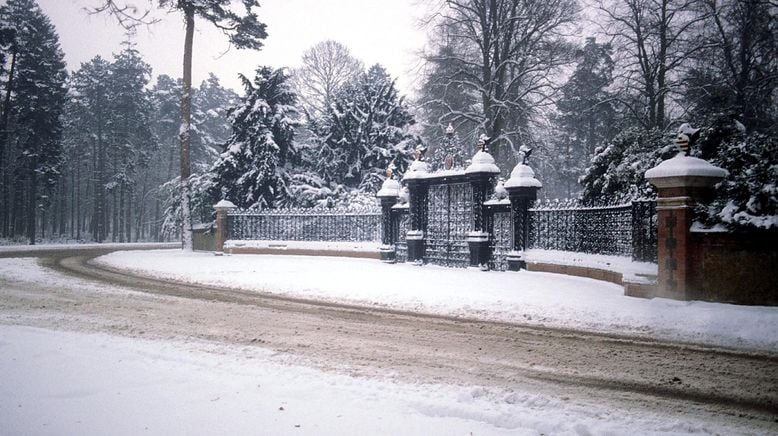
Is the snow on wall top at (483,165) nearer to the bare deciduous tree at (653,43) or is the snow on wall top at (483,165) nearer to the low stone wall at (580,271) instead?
the low stone wall at (580,271)

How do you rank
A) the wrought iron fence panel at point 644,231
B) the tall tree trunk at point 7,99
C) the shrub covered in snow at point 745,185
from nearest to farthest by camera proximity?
the shrub covered in snow at point 745,185
the wrought iron fence panel at point 644,231
the tall tree trunk at point 7,99

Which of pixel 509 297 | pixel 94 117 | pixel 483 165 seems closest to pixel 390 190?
pixel 483 165

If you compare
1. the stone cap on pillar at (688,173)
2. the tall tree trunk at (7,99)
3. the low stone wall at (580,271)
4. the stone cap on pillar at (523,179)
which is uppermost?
the tall tree trunk at (7,99)

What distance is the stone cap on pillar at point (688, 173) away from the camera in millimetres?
8648

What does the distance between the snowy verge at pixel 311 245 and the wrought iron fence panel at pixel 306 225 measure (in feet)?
0.89

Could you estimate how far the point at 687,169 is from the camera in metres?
8.65

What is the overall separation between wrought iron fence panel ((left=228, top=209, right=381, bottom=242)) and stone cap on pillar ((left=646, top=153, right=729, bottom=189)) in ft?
36.3

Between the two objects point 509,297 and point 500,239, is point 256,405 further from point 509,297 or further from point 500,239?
point 500,239

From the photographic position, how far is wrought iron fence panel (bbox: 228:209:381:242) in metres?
19.0

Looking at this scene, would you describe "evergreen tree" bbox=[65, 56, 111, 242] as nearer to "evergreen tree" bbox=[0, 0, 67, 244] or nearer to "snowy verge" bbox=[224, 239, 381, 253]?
"evergreen tree" bbox=[0, 0, 67, 244]

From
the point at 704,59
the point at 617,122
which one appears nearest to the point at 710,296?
the point at 704,59

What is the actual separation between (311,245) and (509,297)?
12229 mm

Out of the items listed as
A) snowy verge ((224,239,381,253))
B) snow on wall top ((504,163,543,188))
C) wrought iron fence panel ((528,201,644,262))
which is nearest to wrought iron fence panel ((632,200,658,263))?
wrought iron fence panel ((528,201,644,262))

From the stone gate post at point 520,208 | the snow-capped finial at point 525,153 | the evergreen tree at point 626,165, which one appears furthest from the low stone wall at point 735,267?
the snow-capped finial at point 525,153
